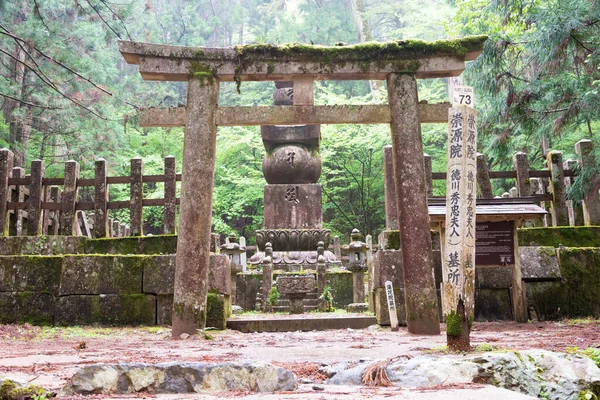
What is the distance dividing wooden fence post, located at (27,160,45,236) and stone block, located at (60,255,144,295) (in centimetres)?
319

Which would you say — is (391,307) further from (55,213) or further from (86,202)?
(55,213)

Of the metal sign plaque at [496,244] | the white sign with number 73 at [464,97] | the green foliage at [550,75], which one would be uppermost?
the green foliage at [550,75]

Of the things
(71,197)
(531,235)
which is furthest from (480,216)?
(71,197)

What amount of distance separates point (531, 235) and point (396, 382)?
286 inches

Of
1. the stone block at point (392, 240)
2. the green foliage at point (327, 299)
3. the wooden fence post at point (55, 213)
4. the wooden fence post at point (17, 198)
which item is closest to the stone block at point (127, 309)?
the stone block at point (392, 240)

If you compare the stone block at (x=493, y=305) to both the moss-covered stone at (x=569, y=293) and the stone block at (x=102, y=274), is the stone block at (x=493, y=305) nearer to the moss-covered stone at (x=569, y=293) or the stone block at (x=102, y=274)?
the moss-covered stone at (x=569, y=293)

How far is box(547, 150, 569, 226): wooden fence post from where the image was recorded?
10828 millimetres

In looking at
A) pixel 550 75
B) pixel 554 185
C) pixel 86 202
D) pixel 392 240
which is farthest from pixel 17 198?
pixel 554 185

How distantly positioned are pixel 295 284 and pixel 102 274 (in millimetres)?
4421

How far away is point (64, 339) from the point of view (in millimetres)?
7055

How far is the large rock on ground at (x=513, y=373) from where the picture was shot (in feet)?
11.6

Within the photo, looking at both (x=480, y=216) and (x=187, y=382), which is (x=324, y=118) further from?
(x=187, y=382)

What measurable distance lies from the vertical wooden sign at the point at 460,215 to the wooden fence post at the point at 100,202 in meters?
7.85

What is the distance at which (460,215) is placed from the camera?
4.82 meters
